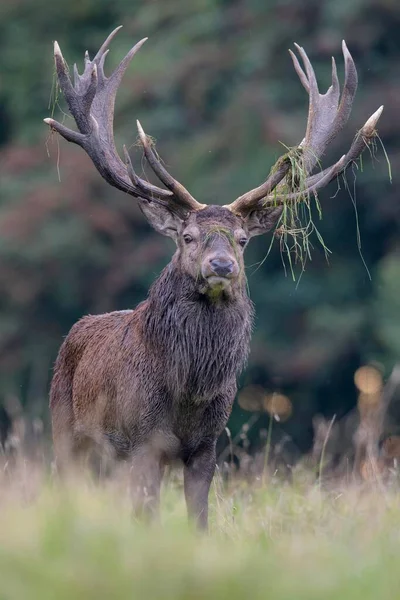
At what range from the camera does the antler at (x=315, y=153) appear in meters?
6.92

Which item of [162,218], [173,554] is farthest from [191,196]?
[173,554]

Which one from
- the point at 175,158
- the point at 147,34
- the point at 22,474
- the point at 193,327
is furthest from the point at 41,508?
the point at 147,34

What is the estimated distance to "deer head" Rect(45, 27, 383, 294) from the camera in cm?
656

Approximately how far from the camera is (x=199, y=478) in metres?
6.54

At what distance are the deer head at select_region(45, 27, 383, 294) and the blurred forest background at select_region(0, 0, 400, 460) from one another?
9.16 metres

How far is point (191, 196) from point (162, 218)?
0.61ft

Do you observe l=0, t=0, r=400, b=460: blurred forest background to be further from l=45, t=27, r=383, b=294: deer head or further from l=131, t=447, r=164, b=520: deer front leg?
l=131, t=447, r=164, b=520: deer front leg

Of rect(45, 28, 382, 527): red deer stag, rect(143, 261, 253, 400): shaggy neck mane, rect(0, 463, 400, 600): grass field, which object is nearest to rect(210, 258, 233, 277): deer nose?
rect(45, 28, 382, 527): red deer stag

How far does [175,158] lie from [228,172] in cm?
88

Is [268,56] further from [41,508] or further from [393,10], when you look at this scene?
[41,508]

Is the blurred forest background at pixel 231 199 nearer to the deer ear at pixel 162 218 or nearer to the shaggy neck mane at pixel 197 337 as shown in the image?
the deer ear at pixel 162 218

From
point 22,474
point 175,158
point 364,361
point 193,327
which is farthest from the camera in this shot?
point 175,158

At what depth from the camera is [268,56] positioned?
1895 cm

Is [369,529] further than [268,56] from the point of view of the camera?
No
